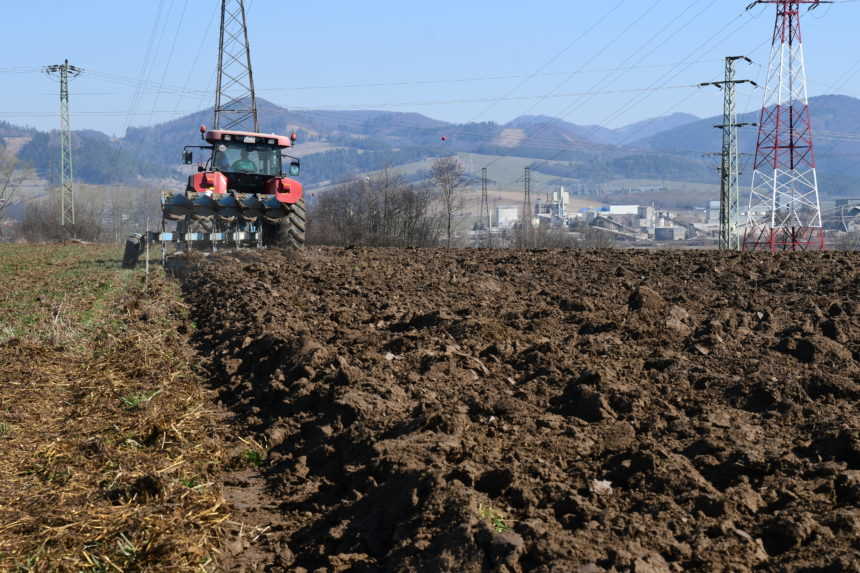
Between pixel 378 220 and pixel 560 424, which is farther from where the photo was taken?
pixel 378 220

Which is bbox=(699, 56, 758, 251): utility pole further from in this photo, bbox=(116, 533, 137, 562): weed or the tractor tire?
bbox=(116, 533, 137, 562): weed

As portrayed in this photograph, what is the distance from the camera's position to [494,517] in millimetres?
4148

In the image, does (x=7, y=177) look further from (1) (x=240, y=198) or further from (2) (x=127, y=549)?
(2) (x=127, y=549)

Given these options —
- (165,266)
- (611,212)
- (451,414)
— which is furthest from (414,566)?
(611,212)

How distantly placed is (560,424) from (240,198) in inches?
570

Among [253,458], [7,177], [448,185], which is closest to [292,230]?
[253,458]

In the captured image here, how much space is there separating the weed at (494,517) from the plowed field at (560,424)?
16mm

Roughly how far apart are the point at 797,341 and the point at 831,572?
3952 millimetres

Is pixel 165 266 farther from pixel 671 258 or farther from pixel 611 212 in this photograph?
pixel 611 212

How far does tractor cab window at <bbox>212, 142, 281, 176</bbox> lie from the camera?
20016mm

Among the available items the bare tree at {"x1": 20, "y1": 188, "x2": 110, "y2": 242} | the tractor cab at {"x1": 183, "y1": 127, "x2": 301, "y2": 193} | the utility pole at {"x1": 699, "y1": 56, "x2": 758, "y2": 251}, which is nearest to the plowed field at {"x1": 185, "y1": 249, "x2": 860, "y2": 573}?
the tractor cab at {"x1": 183, "y1": 127, "x2": 301, "y2": 193}

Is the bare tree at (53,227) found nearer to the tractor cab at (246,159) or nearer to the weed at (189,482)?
the tractor cab at (246,159)

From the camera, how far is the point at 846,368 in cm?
639

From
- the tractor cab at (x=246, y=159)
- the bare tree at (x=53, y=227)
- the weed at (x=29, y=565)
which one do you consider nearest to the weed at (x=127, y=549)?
the weed at (x=29, y=565)
